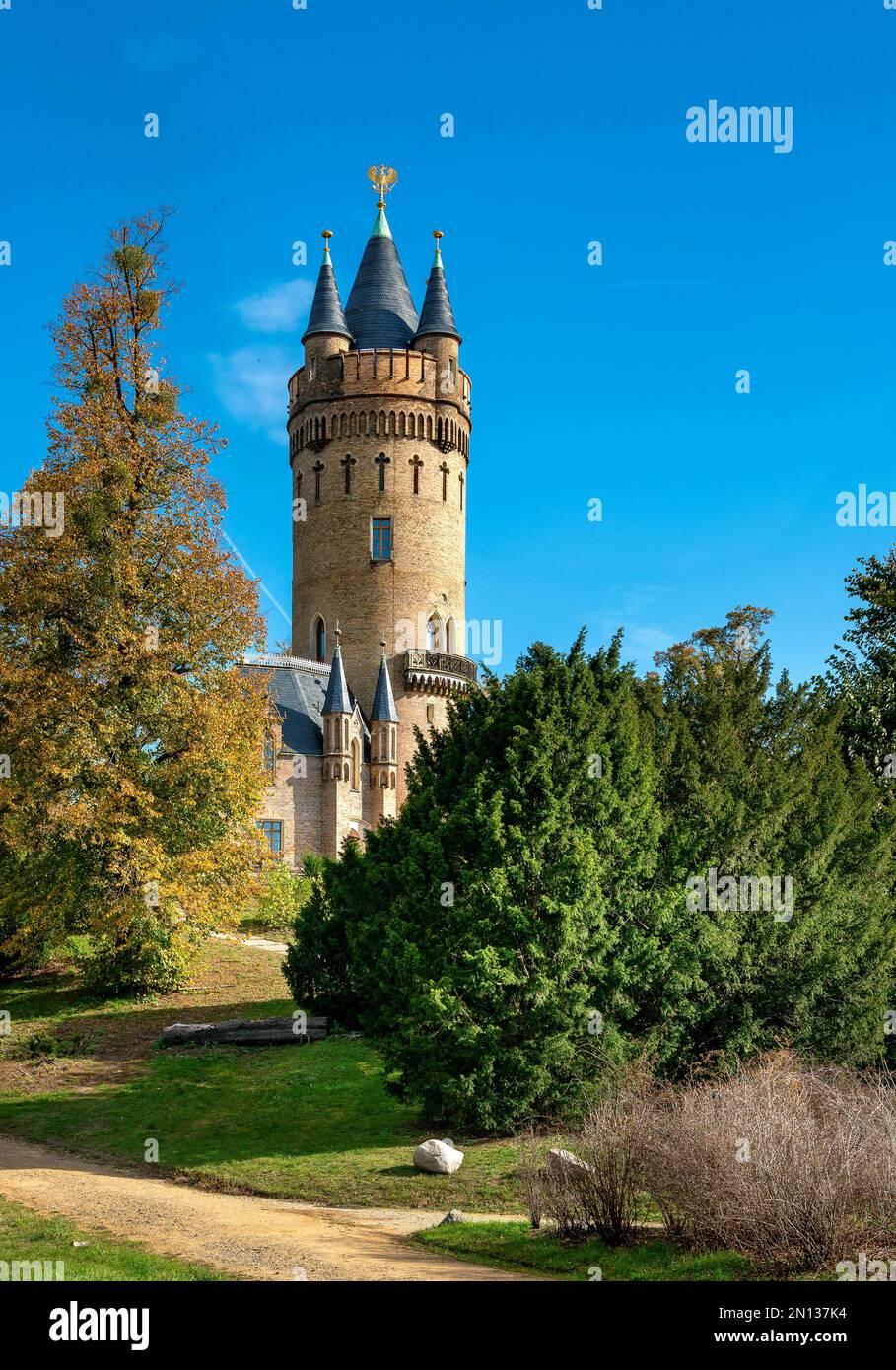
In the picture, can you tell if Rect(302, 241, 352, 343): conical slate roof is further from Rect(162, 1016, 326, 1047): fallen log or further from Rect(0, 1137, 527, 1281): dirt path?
Rect(0, 1137, 527, 1281): dirt path

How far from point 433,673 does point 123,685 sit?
29864 mm

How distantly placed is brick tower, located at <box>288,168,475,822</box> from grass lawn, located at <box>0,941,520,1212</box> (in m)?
30.9

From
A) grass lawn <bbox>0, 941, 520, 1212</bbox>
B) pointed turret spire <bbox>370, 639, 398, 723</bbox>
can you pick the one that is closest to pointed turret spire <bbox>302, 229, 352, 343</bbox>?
pointed turret spire <bbox>370, 639, 398, 723</bbox>

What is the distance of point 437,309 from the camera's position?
62.4m

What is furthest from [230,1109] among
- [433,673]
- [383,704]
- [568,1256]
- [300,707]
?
[433,673]

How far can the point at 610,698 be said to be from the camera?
20516mm

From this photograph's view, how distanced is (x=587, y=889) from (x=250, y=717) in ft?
45.1

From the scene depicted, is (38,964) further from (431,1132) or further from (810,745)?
(810,745)

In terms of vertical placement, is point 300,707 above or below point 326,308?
below

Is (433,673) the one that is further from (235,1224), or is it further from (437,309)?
(235,1224)

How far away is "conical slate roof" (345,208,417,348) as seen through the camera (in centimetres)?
6288

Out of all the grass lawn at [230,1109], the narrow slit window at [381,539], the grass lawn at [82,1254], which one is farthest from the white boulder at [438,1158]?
the narrow slit window at [381,539]

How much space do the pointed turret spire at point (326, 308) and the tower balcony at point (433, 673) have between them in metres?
17.6
